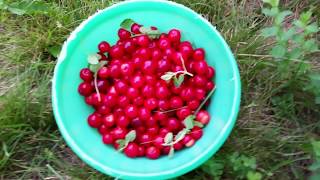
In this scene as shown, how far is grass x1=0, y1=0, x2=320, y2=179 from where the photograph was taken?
1.37m

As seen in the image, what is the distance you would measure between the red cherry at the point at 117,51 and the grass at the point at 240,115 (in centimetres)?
20

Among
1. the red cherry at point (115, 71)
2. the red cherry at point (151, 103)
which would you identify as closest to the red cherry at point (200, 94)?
the red cherry at point (151, 103)

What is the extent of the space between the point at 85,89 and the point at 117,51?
128 mm

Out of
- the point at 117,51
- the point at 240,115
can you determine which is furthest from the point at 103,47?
the point at 240,115

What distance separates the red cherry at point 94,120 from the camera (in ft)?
4.44

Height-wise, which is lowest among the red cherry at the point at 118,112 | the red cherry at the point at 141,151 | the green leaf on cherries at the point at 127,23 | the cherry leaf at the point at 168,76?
the red cherry at the point at 141,151

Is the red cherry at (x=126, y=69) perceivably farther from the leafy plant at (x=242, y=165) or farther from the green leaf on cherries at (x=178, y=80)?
the leafy plant at (x=242, y=165)

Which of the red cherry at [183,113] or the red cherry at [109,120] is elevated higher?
the red cherry at [183,113]

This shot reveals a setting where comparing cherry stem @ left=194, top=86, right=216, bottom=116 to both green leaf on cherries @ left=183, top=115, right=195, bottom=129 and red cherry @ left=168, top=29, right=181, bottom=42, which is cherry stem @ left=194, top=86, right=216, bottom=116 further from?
red cherry @ left=168, top=29, right=181, bottom=42

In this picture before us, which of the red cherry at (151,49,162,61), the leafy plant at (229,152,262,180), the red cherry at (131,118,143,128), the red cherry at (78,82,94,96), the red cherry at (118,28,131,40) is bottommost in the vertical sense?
the leafy plant at (229,152,262,180)

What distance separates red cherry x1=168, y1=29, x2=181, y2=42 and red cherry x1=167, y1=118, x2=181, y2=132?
0.21 m

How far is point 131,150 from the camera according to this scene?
130 centimetres

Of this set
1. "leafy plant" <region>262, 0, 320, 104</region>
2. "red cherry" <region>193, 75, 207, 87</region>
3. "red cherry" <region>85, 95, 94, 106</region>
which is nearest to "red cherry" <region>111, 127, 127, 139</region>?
"red cherry" <region>85, 95, 94, 106</region>

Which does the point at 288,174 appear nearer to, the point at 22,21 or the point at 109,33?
the point at 109,33
